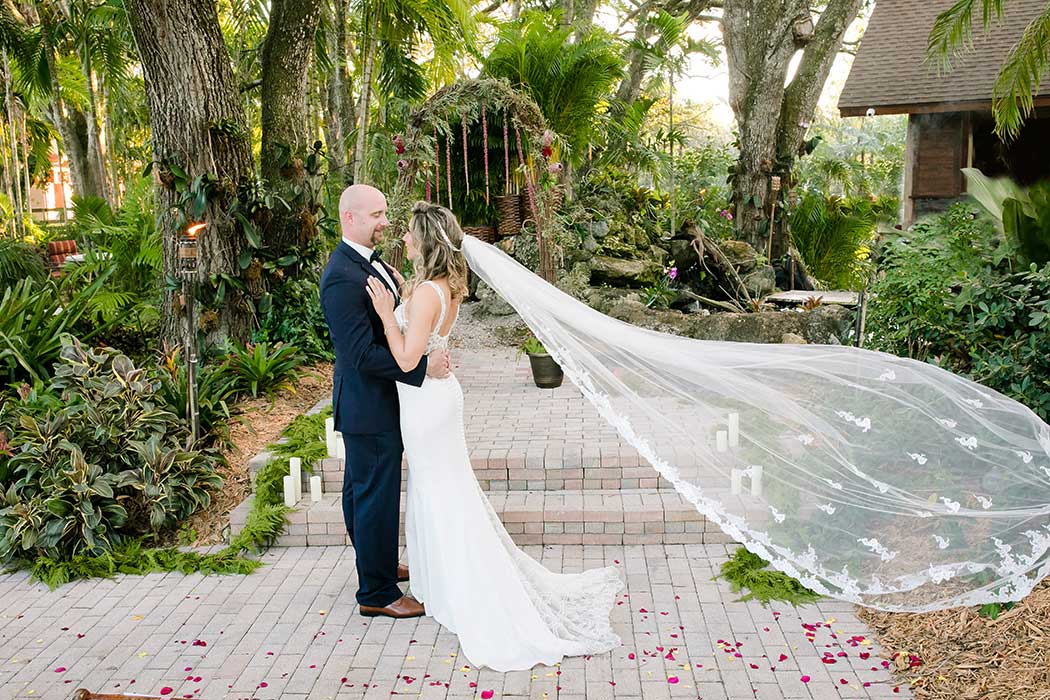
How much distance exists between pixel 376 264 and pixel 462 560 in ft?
5.06

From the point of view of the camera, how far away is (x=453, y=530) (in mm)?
4465

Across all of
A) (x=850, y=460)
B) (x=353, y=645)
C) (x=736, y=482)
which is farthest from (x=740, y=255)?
(x=353, y=645)

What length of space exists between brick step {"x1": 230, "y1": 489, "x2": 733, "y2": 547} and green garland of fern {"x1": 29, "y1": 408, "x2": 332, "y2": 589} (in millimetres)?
150

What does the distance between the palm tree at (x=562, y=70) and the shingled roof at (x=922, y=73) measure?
331 centimetres

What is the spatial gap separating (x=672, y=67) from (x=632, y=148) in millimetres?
2076

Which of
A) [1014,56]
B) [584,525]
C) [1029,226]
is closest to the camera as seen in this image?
[1029,226]

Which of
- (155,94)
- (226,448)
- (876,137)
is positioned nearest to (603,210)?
(155,94)

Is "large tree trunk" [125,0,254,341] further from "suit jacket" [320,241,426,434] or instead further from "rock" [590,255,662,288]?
"rock" [590,255,662,288]

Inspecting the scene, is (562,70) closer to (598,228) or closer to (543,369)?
(598,228)

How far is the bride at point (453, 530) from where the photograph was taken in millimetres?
4270

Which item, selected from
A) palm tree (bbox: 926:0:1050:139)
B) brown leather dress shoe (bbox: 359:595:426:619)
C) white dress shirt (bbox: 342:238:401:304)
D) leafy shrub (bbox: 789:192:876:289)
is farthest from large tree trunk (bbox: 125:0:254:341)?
leafy shrub (bbox: 789:192:876:289)

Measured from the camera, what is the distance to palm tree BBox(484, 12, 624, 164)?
491 inches

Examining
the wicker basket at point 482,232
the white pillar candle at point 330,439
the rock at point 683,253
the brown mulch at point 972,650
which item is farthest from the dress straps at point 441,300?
the rock at point 683,253

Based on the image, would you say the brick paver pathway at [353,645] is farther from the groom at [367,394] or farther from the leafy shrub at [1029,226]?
the leafy shrub at [1029,226]
